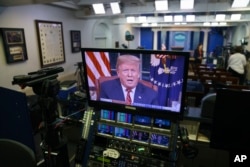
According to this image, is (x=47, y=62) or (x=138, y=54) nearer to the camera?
(x=138, y=54)

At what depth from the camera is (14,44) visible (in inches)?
130

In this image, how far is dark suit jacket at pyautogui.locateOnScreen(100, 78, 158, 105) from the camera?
123cm

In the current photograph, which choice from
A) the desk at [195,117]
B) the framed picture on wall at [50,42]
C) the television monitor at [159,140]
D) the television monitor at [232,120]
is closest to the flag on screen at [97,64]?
the television monitor at [159,140]

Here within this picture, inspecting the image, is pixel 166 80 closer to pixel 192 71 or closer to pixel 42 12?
pixel 42 12

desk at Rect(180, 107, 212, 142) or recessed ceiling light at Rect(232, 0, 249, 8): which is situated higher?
recessed ceiling light at Rect(232, 0, 249, 8)

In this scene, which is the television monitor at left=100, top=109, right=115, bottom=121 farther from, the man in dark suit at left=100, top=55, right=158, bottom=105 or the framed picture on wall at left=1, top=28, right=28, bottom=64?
the framed picture on wall at left=1, top=28, right=28, bottom=64

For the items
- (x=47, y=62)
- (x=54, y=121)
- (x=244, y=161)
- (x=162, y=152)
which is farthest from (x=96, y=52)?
(x=47, y=62)

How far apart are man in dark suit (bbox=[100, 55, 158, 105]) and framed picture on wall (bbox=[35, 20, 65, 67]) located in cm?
315

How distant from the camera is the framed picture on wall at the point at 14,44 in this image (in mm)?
3154

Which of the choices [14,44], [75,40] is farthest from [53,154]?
[75,40]

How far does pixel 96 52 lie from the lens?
127 cm

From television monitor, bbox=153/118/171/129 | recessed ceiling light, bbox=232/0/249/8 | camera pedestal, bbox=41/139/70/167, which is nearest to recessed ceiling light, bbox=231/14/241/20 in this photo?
recessed ceiling light, bbox=232/0/249/8

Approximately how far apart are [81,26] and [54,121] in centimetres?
463

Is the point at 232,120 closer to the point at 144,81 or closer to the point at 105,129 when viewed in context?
the point at 144,81
